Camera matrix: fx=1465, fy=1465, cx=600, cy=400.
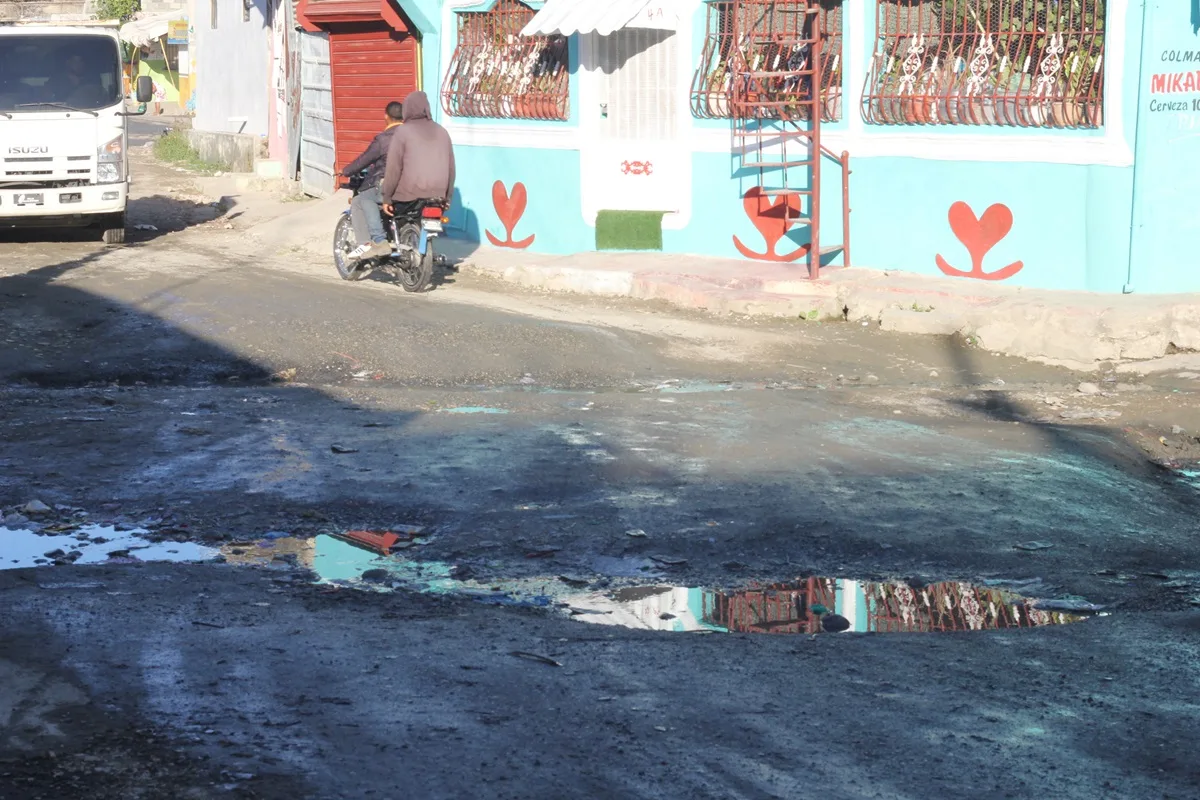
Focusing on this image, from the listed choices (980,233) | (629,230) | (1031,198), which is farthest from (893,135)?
(629,230)

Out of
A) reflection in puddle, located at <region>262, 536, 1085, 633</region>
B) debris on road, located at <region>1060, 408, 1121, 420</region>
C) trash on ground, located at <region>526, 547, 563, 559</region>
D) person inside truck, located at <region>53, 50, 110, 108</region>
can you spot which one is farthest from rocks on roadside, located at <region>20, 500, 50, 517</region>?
person inside truck, located at <region>53, 50, 110, 108</region>

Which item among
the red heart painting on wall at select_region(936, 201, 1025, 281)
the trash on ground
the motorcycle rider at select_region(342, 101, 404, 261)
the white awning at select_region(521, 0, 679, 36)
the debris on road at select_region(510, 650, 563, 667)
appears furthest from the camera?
the white awning at select_region(521, 0, 679, 36)

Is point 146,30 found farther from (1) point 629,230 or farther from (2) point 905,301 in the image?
(2) point 905,301

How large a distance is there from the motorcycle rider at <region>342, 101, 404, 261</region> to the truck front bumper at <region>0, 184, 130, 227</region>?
11.8ft

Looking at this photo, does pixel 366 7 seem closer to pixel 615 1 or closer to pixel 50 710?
pixel 615 1

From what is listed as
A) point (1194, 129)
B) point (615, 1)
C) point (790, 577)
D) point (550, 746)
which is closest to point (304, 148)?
point (615, 1)

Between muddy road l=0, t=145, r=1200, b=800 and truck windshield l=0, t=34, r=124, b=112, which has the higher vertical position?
truck windshield l=0, t=34, r=124, b=112

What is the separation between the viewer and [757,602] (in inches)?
226

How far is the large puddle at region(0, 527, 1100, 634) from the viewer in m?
5.53

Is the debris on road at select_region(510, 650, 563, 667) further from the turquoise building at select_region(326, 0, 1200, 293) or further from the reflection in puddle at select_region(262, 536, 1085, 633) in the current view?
the turquoise building at select_region(326, 0, 1200, 293)

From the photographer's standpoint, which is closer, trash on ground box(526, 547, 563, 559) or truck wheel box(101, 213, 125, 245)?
trash on ground box(526, 547, 563, 559)

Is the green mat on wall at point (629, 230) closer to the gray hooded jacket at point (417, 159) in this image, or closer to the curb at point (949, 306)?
the curb at point (949, 306)

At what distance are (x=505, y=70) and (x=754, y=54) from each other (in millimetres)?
3441

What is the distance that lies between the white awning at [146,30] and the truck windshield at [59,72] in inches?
1326
